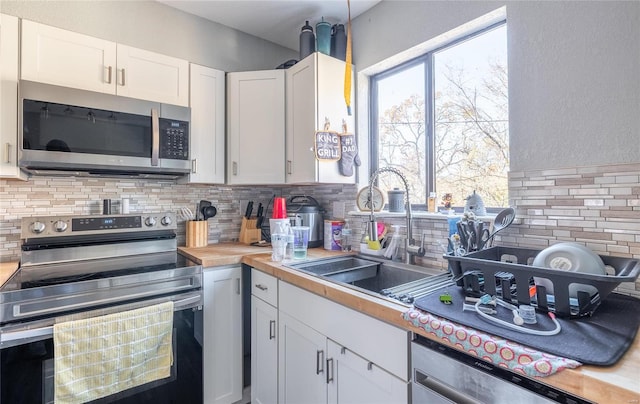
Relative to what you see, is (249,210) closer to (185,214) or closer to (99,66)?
(185,214)

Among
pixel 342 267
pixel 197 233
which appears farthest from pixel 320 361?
pixel 197 233

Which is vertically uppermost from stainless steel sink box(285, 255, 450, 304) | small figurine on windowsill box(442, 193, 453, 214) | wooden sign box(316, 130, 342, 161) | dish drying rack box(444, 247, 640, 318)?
wooden sign box(316, 130, 342, 161)

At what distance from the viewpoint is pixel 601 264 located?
35.5 inches

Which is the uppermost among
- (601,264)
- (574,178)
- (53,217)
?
(574,178)

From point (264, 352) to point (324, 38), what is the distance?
1871 millimetres

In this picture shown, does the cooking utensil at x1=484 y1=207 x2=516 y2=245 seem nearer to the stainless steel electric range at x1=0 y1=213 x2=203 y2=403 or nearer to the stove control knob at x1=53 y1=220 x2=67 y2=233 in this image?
the stainless steel electric range at x1=0 y1=213 x2=203 y2=403

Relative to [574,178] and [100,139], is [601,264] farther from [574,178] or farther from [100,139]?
[100,139]

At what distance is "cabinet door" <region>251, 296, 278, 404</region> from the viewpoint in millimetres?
1509

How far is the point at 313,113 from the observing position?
1793 mm

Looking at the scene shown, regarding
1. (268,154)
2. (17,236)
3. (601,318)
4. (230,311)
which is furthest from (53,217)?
(601,318)

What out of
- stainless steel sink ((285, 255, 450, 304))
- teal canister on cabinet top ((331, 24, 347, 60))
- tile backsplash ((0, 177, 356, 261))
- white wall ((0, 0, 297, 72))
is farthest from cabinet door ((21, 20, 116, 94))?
stainless steel sink ((285, 255, 450, 304))

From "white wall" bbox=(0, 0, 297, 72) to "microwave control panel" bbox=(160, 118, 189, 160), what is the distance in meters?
0.54

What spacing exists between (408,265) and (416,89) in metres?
1.04

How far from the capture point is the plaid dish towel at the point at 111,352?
1.18 meters
